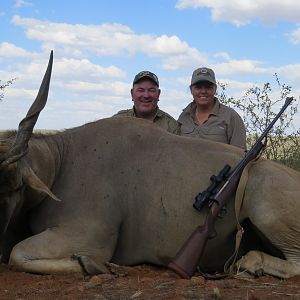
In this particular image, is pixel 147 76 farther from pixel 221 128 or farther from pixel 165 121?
pixel 221 128

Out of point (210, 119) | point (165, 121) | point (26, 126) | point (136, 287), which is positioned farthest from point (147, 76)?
point (136, 287)

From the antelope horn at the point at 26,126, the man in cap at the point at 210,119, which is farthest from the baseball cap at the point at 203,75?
the antelope horn at the point at 26,126

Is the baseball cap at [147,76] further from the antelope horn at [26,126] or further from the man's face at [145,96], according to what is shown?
the antelope horn at [26,126]

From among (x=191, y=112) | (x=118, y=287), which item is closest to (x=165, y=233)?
(x=118, y=287)

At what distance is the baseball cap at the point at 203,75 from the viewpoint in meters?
7.54

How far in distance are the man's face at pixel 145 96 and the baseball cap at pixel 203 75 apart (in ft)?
1.59

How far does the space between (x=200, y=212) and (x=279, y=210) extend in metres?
0.63

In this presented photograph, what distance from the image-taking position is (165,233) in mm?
5230

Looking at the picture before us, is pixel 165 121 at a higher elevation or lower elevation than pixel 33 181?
higher

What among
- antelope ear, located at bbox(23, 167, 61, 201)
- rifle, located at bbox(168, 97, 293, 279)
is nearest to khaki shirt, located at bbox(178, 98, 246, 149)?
rifle, located at bbox(168, 97, 293, 279)

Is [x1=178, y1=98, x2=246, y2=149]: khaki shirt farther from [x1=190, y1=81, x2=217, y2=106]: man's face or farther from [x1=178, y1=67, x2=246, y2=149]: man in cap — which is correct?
[x1=190, y1=81, x2=217, y2=106]: man's face

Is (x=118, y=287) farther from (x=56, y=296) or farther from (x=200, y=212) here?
(x=200, y=212)

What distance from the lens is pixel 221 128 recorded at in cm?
757

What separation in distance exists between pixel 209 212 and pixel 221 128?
264 cm
